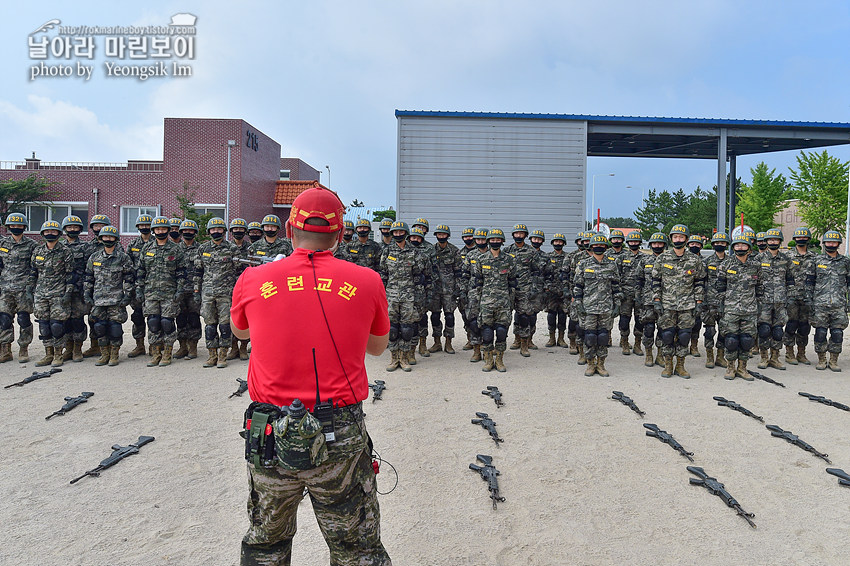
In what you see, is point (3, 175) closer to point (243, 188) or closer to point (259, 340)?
point (243, 188)

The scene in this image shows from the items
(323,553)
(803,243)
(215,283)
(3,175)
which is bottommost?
(323,553)

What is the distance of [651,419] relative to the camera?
5895mm

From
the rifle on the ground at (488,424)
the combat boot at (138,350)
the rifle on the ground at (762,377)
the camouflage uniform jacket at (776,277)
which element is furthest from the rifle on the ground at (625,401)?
the combat boot at (138,350)

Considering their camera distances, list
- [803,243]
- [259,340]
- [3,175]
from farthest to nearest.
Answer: [3,175]
[803,243]
[259,340]

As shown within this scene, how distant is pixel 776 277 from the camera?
28.5 ft

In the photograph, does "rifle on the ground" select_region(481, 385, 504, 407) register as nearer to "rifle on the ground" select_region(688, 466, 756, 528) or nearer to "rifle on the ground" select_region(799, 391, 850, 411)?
"rifle on the ground" select_region(688, 466, 756, 528)

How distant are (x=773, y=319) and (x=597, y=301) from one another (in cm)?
325

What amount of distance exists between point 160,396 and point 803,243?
999 centimetres

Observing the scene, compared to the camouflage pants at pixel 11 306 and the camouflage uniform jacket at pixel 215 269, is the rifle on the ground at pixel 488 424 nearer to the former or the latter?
the camouflage uniform jacket at pixel 215 269

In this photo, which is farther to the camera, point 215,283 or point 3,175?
point 3,175

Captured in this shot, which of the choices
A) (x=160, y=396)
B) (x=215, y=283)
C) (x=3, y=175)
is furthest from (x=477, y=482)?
(x=3, y=175)

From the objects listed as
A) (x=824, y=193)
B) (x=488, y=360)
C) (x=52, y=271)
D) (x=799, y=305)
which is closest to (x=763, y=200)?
(x=824, y=193)

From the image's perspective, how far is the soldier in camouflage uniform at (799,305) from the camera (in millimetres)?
8859

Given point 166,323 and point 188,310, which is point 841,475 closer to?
point 166,323
